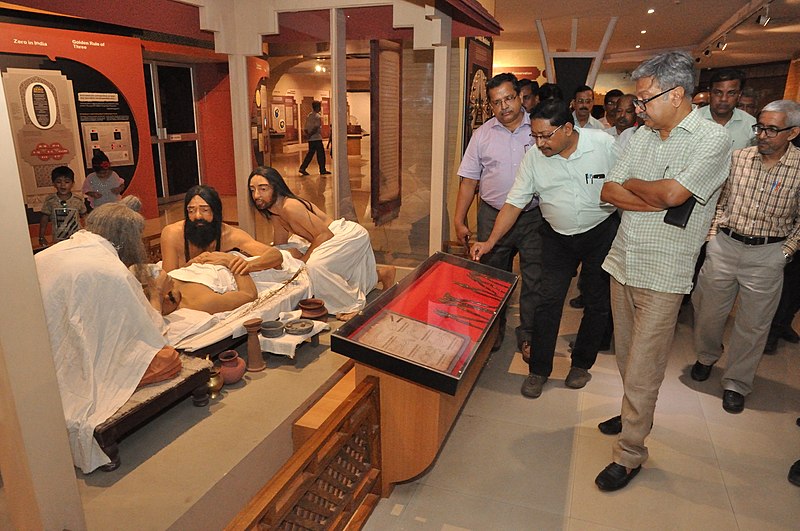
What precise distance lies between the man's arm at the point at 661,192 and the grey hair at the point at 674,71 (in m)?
0.38

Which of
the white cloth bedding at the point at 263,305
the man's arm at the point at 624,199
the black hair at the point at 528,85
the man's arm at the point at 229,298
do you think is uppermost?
the black hair at the point at 528,85

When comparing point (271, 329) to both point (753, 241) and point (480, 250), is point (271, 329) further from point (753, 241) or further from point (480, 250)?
point (753, 241)

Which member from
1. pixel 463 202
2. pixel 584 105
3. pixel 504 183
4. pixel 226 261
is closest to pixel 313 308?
pixel 226 261

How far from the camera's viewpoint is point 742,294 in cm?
338

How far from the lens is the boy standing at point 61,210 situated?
195 inches

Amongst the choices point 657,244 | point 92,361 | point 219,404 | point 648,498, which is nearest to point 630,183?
point 657,244

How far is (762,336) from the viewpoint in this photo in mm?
3367

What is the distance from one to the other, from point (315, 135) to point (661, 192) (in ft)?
A: 14.2

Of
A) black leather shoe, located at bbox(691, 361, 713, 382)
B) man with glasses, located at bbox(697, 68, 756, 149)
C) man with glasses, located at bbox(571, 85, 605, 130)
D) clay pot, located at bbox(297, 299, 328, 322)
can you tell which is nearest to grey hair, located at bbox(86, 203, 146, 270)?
clay pot, located at bbox(297, 299, 328, 322)

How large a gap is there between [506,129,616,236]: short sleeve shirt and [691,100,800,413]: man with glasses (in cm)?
83

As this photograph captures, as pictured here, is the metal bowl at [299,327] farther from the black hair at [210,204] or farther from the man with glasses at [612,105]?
the man with glasses at [612,105]

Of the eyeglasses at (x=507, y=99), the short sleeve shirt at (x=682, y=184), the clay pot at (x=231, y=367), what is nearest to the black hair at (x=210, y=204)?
the clay pot at (x=231, y=367)

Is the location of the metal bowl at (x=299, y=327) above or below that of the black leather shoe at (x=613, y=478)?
above

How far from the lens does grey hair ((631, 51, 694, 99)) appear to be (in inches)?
90.5
